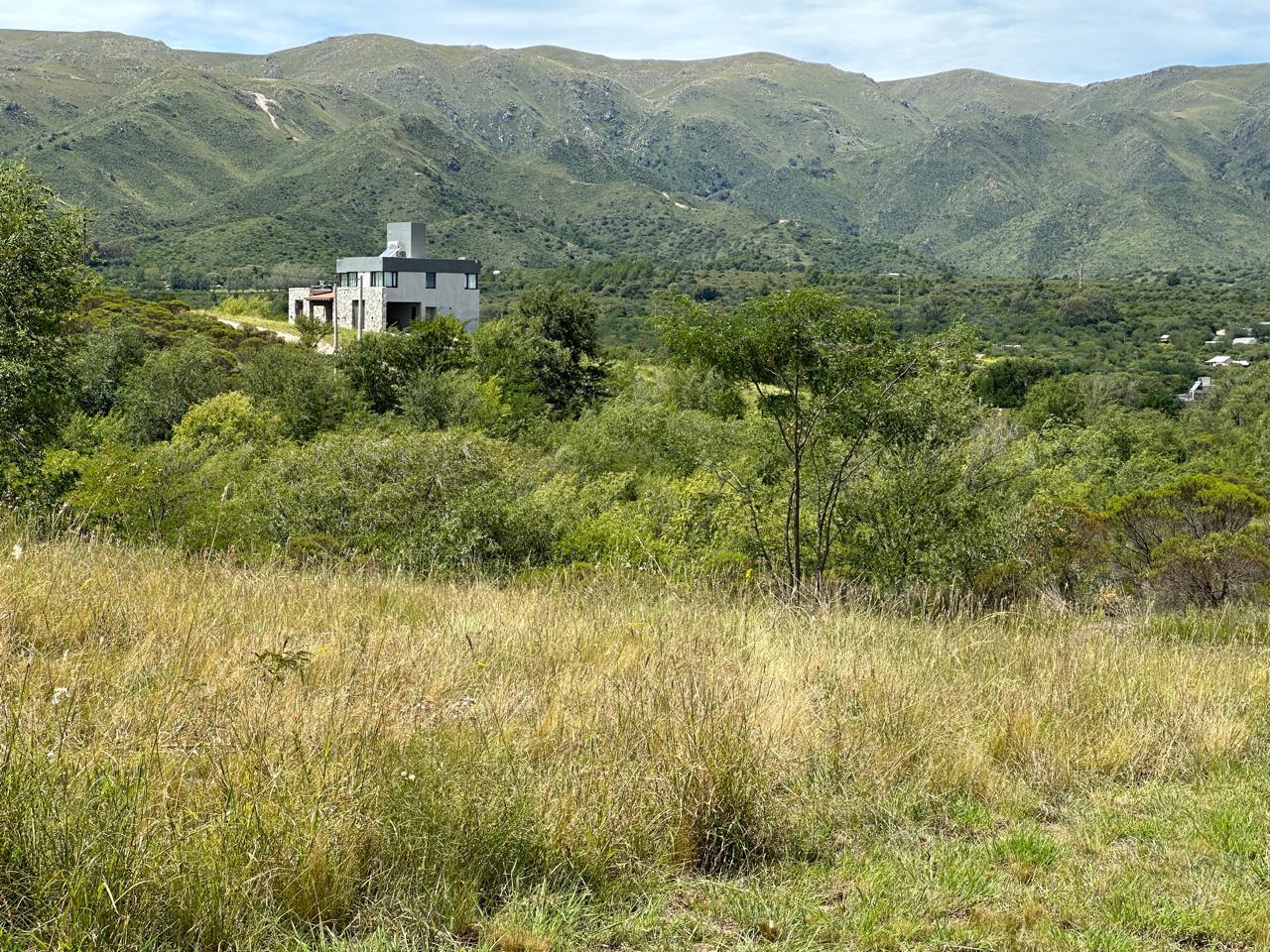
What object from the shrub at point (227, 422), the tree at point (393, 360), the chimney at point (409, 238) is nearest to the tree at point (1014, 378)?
the tree at point (393, 360)

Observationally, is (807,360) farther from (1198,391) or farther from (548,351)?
(1198,391)

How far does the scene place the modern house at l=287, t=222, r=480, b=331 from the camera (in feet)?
221

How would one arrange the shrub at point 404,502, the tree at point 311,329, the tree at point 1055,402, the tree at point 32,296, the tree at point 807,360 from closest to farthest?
the tree at point 807,360 → the tree at point 32,296 → the shrub at point 404,502 → the tree at point 1055,402 → the tree at point 311,329

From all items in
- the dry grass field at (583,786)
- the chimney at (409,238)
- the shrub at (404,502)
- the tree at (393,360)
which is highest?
the chimney at (409,238)

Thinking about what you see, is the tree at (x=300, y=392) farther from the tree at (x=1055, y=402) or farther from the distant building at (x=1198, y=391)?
the distant building at (x=1198, y=391)

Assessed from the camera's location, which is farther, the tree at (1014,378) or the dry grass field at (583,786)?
the tree at (1014,378)

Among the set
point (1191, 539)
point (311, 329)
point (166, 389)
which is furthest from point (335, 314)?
point (1191, 539)

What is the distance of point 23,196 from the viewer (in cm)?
1884

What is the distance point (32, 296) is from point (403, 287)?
163 ft

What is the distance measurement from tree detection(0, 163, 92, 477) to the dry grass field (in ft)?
49.2

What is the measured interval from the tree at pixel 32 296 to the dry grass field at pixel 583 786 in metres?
15.0

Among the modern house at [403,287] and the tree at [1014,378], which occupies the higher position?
the modern house at [403,287]

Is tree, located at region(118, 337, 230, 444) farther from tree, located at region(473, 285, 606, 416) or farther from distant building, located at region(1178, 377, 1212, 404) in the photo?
distant building, located at region(1178, 377, 1212, 404)

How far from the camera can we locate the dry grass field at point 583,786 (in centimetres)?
285
